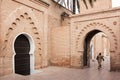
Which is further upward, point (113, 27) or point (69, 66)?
point (113, 27)

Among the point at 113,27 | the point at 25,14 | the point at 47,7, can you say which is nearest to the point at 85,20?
the point at 113,27

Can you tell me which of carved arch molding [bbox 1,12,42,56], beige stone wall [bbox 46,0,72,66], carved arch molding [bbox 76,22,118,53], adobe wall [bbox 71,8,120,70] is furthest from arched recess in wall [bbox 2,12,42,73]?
carved arch molding [bbox 76,22,118,53]

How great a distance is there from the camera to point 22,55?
10.7 m

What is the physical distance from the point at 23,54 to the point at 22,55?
112 millimetres

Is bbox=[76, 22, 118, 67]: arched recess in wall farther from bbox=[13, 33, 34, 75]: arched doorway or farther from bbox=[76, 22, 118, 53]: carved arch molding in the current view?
bbox=[13, 33, 34, 75]: arched doorway

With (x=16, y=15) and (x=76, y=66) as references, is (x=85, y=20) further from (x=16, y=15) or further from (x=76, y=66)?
(x=16, y=15)

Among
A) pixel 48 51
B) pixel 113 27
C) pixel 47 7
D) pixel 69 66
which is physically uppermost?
pixel 47 7

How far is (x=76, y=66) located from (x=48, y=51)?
2537 millimetres

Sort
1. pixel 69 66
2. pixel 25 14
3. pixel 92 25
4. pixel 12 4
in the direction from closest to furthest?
pixel 12 4
pixel 25 14
pixel 92 25
pixel 69 66

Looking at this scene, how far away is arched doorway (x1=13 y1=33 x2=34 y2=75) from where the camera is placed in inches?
403

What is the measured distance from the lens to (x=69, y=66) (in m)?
12.8

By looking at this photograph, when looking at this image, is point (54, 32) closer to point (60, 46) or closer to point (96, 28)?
point (60, 46)

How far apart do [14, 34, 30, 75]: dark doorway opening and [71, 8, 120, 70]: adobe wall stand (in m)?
3.44

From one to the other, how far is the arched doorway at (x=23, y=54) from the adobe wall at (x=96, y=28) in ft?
10.5
